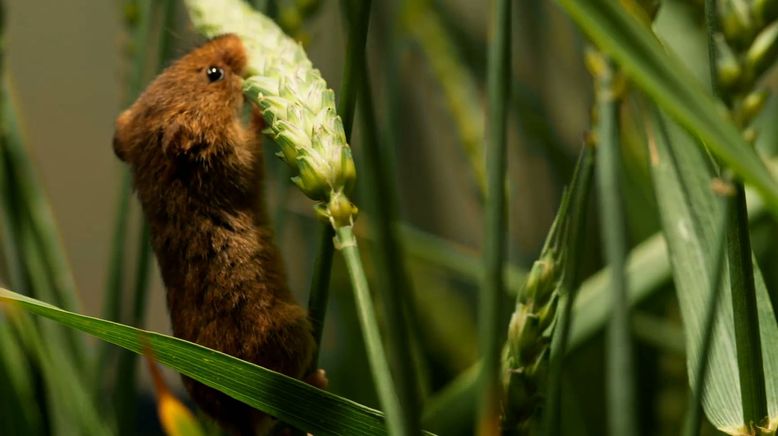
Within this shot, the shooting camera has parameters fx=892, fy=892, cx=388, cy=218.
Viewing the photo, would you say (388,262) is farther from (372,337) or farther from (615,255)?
(615,255)

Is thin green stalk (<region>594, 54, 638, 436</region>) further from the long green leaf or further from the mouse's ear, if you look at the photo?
the mouse's ear

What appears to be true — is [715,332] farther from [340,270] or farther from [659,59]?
[340,270]

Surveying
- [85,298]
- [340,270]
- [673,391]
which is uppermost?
[85,298]

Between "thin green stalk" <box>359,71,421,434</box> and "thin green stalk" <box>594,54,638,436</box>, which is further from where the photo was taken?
"thin green stalk" <box>594,54,638,436</box>

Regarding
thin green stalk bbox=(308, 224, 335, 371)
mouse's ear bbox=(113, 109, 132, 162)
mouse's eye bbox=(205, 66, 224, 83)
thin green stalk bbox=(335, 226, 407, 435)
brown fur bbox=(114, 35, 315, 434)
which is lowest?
thin green stalk bbox=(335, 226, 407, 435)

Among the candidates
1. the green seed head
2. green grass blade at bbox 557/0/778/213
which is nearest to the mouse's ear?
the green seed head

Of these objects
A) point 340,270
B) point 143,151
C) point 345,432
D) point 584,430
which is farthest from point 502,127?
point 340,270

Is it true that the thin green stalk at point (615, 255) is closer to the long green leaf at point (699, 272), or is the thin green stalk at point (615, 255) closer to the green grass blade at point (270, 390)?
the long green leaf at point (699, 272)
